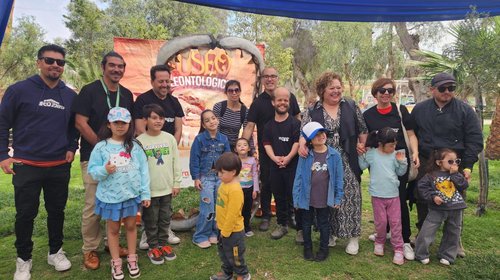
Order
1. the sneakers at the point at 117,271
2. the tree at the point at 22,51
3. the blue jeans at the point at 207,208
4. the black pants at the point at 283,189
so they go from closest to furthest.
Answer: the sneakers at the point at 117,271
the blue jeans at the point at 207,208
the black pants at the point at 283,189
the tree at the point at 22,51

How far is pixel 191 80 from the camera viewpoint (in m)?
6.10

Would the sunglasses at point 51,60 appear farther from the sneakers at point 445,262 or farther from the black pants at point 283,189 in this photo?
the sneakers at point 445,262

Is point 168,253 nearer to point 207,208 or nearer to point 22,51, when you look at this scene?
point 207,208

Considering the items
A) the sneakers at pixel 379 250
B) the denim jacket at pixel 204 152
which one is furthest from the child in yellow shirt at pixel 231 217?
the sneakers at pixel 379 250

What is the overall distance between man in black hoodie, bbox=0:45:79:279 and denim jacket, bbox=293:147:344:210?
2.25m

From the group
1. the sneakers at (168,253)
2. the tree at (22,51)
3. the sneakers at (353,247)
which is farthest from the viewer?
the tree at (22,51)

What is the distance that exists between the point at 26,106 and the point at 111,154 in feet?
2.87

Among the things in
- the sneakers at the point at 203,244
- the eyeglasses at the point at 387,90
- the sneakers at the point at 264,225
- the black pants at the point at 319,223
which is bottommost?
the sneakers at the point at 203,244

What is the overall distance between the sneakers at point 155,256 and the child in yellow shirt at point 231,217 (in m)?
0.75

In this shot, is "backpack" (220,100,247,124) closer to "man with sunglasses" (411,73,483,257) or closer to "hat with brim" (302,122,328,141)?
"hat with brim" (302,122,328,141)

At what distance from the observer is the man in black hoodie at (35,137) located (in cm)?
313

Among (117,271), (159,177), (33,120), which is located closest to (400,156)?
(159,177)

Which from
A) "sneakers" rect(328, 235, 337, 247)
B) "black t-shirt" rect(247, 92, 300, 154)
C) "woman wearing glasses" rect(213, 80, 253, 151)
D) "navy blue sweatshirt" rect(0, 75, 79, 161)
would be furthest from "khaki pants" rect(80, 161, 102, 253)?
"sneakers" rect(328, 235, 337, 247)

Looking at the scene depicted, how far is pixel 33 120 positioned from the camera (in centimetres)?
315
